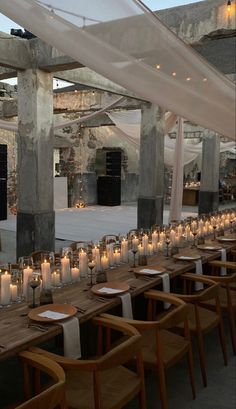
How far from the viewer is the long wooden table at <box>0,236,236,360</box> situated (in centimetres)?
236

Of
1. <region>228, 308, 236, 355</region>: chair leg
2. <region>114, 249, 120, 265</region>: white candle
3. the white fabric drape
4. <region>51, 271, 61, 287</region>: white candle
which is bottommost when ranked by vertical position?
<region>228, 308, 236, 355</region>: chair leg

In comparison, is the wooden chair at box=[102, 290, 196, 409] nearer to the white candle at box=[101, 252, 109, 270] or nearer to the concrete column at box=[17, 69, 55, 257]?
the white candle at box=[101, 252, 109, 270]

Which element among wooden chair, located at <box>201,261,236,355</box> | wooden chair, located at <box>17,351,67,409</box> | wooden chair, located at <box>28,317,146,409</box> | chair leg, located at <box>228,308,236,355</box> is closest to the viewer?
wooden chair, located at <box>17,351,67,409</box>

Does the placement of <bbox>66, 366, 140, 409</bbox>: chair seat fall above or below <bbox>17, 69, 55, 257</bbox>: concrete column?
below

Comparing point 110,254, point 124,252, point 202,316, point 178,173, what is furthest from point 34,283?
point 178,173

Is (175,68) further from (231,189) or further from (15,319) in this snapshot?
(231,189)

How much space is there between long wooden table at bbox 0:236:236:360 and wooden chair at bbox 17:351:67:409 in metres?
0.09

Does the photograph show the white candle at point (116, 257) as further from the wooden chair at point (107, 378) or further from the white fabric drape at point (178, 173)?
the white fabric drape at point (178, 173)

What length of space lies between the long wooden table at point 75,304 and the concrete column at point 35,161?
255 centimetres

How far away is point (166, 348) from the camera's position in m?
2.99

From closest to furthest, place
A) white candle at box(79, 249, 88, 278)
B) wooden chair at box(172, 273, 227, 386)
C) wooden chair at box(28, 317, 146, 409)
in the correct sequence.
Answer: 1. wooden chair at box(28, 317, 146, 409)
2. wooden chair at box(172, 273, 227, 386)
3. white candle at box(79, 249, 88, 278)

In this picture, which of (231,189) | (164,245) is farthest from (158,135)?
(231,189)

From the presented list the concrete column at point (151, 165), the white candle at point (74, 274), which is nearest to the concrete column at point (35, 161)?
the white candle at point (74, 274)

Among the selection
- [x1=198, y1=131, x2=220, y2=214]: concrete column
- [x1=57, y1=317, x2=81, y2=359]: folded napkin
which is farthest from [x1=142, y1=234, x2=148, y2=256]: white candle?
[x1=198, y1=131, x2=220, y2=214]: concrete column
